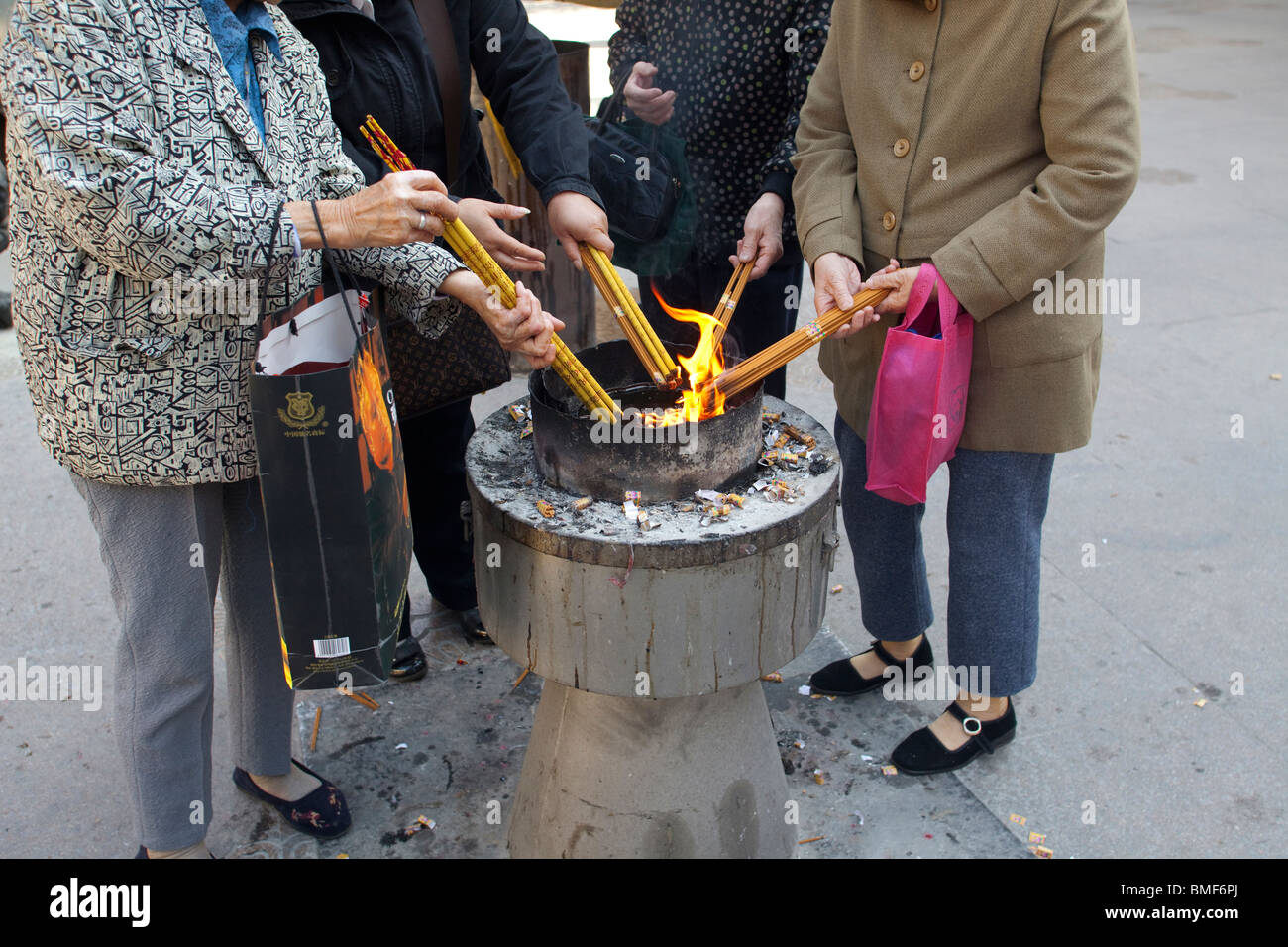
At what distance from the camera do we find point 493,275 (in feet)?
6.50

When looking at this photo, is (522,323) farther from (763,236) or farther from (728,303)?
(763,236)

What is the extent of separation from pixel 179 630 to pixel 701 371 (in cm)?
117

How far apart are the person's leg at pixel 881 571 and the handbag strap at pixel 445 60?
1200 mm

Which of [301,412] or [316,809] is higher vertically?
[301,412]

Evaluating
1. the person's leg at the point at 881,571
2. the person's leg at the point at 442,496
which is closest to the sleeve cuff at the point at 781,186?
the person's leg at the point at 881,571

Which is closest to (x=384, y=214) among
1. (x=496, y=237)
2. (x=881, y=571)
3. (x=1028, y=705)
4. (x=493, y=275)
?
(x=493, y=275)

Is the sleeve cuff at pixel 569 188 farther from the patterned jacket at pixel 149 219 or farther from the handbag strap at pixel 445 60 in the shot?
the patterned jacket at pixel 149 219

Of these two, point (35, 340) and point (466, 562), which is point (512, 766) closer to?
point (466, 562)

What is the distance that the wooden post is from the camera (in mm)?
4430

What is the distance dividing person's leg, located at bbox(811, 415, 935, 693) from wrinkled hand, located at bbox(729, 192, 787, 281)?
0.47 metres

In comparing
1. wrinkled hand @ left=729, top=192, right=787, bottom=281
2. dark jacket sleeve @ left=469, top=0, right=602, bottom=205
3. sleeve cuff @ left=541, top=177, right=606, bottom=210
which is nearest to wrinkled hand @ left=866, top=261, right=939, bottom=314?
wrinkled hand @ left=729, top=192, right=787, bottom=281

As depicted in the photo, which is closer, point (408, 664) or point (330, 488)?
point (330, 488)

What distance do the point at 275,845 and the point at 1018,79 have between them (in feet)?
7.69

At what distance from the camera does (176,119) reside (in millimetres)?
1732
